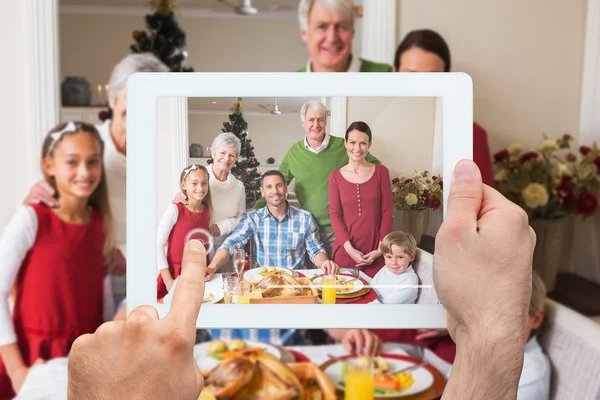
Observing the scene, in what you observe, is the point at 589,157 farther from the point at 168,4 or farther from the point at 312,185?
the point at 168,4

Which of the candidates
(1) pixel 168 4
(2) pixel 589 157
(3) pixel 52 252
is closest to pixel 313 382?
(3) pixel 52 252

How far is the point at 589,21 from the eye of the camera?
6.63 feet

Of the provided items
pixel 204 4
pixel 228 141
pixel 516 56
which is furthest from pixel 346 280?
pixel 204 4

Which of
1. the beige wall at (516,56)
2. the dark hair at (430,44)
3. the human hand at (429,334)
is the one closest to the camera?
the human hand at (429,334)

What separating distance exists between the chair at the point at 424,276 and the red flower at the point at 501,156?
1309 millimetres

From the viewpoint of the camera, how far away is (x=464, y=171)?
671 mm

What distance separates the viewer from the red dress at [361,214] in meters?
0.72

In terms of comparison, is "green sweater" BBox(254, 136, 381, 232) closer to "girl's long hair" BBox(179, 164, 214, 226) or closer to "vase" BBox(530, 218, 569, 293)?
"girl's long hair" BBox(179, 164, 214, 226)

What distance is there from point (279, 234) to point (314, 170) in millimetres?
99

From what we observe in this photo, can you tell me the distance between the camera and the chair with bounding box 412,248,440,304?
714 millimetres

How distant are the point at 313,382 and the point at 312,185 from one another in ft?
2.23

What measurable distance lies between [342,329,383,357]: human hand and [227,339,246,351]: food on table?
306 mm

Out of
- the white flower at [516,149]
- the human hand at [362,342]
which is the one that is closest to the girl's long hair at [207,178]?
the human hand at [362,342]

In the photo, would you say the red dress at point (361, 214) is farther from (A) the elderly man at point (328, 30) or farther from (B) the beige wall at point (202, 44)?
(B) the beige wall at point (202, 44)
